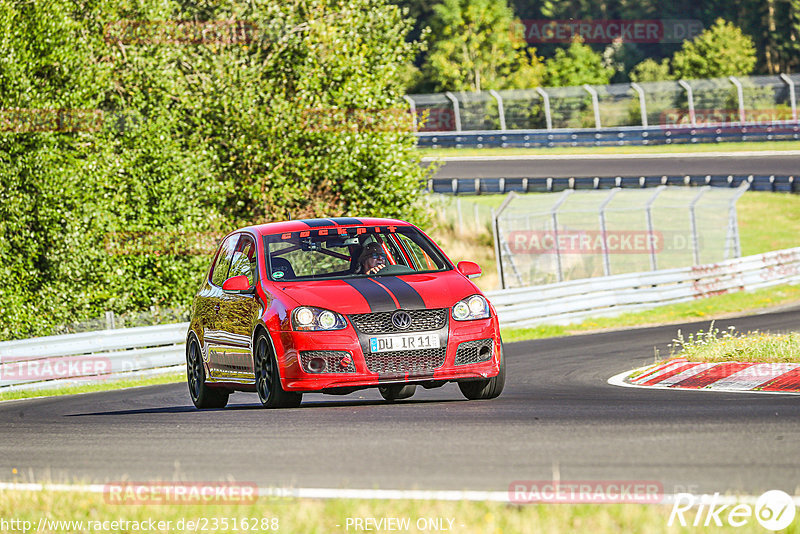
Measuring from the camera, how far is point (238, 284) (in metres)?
10.3

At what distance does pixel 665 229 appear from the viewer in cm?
3350

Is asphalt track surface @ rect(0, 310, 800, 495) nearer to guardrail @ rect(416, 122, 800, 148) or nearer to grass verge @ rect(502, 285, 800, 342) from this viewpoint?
grass verge @ rect(502, 285, 800, 342)

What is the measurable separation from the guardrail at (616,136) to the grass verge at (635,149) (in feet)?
0.74

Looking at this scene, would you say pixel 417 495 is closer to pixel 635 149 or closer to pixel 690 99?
pixel 690 99

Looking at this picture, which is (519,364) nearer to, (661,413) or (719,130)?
(661,413)

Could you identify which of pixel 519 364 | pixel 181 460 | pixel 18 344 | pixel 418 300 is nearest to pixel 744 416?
pixel 418 300

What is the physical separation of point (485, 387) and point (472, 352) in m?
0.68

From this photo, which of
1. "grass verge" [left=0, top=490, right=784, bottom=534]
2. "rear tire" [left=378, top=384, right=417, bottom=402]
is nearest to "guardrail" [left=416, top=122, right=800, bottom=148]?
"rear tire" [left=378, top=384, right=417, bottom=402]

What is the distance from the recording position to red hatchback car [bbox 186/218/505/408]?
30.7 feet

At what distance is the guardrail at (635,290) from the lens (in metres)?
24.4

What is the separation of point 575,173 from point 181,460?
3880 centimetres


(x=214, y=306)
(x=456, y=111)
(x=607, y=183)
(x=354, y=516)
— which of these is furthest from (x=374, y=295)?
(x=456, y=111)

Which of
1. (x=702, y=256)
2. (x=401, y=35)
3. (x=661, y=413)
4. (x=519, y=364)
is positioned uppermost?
(x=401, y=35)

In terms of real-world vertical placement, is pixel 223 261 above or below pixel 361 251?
below
